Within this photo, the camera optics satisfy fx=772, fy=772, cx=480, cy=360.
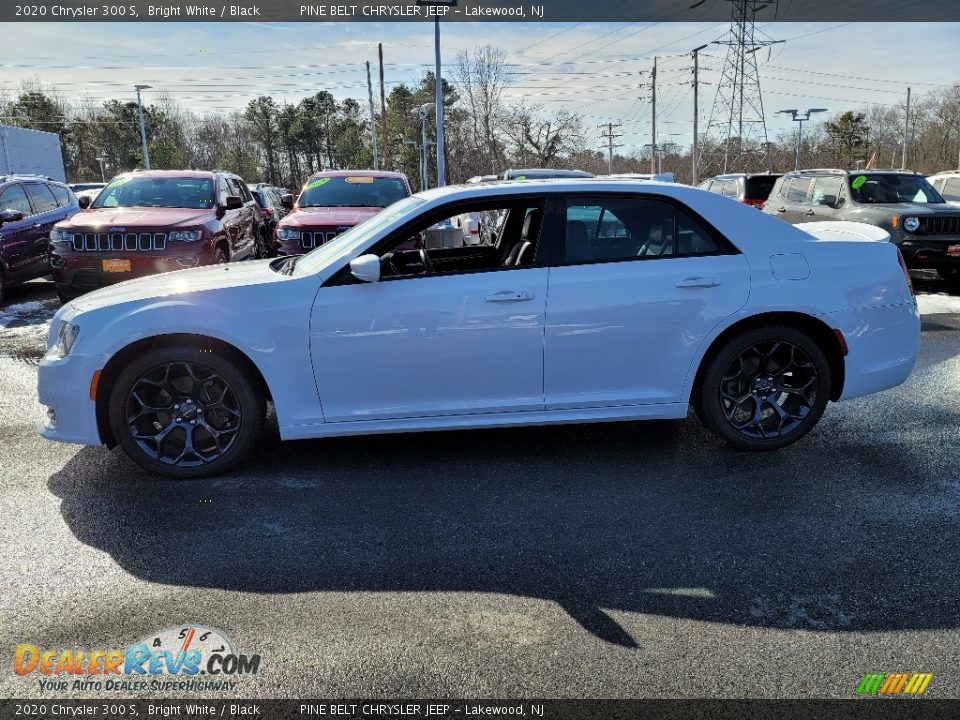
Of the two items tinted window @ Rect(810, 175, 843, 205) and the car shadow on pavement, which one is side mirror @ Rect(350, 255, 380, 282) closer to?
the car shadow on pavement

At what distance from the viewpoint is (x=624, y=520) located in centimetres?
393

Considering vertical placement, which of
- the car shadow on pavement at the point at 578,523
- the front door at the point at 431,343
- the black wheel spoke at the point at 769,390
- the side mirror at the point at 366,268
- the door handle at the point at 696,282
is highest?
the side mirror at the point at 366,268

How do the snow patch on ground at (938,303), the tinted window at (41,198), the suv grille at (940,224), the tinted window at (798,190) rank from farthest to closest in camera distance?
the tinted window at (798,190)
the tinted window at (41,198)
the suv grille at (940,224)
the snow patch on ground at (938,303)

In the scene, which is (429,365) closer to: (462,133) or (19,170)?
(19,170)

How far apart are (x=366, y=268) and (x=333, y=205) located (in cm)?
789

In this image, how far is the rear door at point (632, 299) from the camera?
176 inches

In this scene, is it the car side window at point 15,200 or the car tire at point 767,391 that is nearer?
the car tire at point 767,391

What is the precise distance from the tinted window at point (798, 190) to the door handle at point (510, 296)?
11.5 metres

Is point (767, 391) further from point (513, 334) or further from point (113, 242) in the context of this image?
point (113, 242)

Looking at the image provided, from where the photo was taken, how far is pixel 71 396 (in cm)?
433

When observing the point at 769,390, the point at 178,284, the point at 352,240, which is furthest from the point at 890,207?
the point at 178,284

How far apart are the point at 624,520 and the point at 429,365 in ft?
4.48

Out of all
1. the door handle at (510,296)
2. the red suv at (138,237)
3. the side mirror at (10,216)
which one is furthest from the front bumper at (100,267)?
the door handle at (510,296)

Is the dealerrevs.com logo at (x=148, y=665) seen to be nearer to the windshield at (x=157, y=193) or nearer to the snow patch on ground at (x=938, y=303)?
the windshield at (x=157, y=193)
